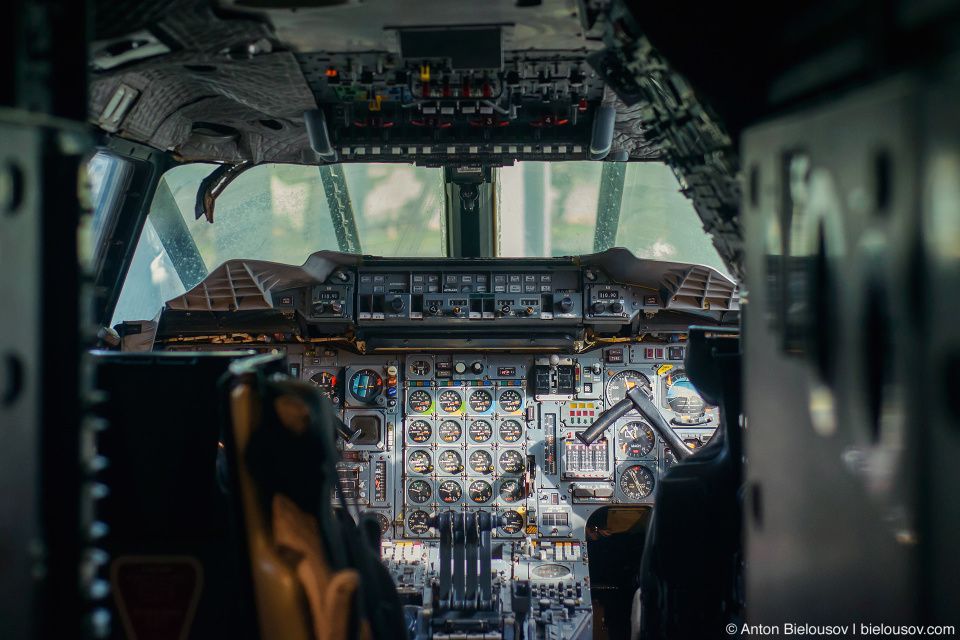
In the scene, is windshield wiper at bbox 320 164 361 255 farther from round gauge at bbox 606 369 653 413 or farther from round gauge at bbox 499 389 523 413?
round gauge at bbox 606 369 653 413

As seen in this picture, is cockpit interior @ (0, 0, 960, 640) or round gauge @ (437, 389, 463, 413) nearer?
cockpit interior @ (0, 0, 960, 640)

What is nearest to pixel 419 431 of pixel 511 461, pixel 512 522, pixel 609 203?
pixel 511 461

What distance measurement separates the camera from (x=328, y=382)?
559cm

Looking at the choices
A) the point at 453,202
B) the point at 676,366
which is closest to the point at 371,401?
the point at 453,202

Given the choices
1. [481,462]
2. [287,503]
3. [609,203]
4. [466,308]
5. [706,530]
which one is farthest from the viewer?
[609,203]

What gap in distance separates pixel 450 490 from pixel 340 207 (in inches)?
102

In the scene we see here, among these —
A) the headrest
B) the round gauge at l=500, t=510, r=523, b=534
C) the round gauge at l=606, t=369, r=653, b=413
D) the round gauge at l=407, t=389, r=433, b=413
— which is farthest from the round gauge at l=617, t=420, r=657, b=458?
the headrest

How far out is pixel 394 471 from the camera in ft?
18.2

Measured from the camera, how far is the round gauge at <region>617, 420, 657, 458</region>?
18.2 feet

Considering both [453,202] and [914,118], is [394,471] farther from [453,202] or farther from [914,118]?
[914,118]

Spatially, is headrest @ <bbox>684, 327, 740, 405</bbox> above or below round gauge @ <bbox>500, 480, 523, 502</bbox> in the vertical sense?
above

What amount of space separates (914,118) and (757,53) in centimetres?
55

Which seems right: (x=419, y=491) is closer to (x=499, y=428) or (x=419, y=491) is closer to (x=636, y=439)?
(x=499, y=428)

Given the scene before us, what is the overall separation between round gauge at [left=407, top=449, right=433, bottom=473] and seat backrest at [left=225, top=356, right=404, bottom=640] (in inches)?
160
